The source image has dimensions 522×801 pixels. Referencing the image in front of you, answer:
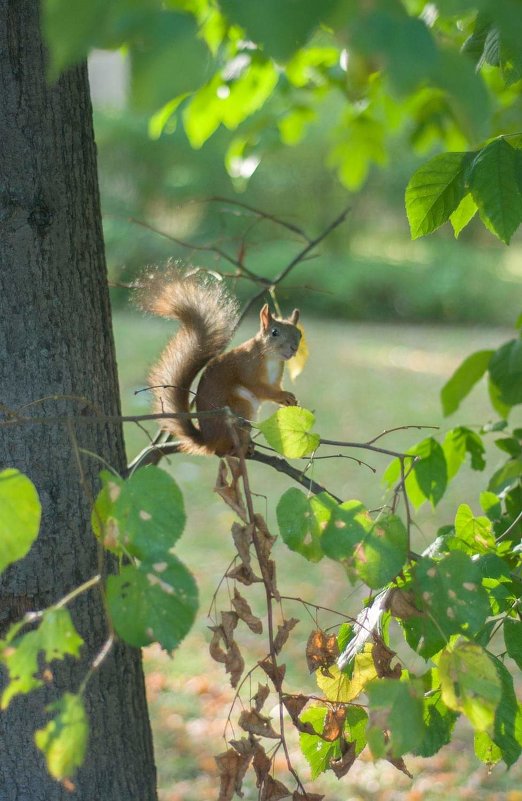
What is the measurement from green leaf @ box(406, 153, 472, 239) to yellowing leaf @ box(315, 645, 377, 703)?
57 centimetres

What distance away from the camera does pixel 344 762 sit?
1.13 meters

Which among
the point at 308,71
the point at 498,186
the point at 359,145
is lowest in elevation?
the point at 498,186

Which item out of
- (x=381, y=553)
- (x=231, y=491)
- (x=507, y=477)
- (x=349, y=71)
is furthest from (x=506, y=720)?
(x=349, y=71)

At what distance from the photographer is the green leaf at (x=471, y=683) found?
2.77 feet

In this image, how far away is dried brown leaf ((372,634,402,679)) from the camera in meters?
1.08

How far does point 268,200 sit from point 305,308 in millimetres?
2369

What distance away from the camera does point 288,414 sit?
1002 mm

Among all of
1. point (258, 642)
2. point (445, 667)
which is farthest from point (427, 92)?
point (258, 642)

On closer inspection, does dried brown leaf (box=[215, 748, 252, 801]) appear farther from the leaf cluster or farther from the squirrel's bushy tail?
the leaf cluster

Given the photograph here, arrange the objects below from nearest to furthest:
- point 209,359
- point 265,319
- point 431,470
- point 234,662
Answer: point 234,662 → point 431,470 → point 209,359 → point 265,319

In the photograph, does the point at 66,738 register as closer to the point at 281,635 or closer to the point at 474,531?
the point at 281,635

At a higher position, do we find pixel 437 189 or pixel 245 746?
pixel 437 189

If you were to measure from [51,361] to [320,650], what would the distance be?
531mm

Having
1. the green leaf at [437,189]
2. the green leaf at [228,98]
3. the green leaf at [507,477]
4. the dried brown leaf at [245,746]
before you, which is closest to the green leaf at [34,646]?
the dried brown leaf at [245,746]
